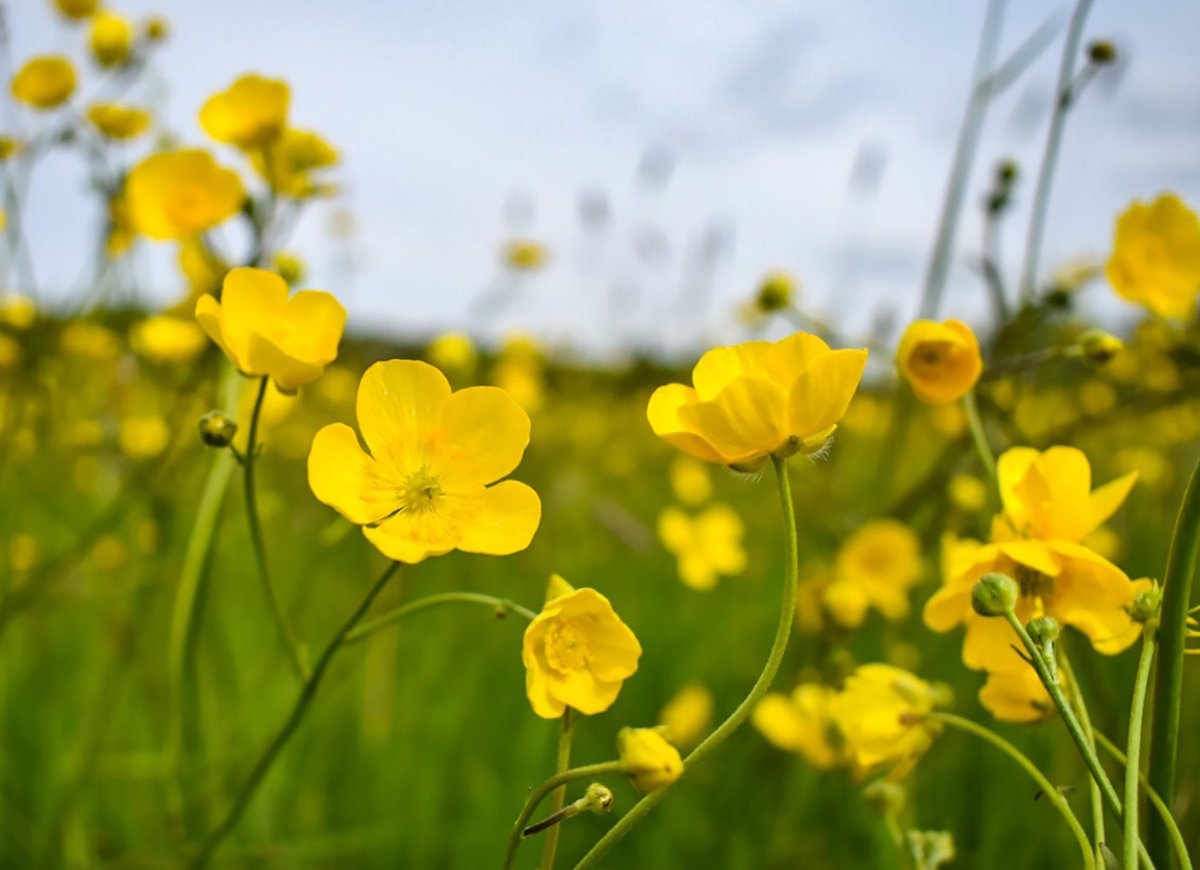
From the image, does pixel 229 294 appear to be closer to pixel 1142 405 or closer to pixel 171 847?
pixel 171 847

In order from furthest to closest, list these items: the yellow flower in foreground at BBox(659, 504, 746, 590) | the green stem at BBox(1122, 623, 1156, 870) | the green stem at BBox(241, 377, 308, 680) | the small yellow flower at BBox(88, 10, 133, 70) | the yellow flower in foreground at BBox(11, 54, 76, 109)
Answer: the yellow flower in foreground at BBox(659, 504, 746, 590)
the small yellow flower at BBox(88, 10, 133, 70)
the yellow flower in foreground at BBox(11, 54, 76, 109)
the green stem at BBox(241, 377, 308, 680)
the green stem at BBox(1122, 623, 1156, 870)

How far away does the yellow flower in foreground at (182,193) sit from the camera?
1183 millimetres

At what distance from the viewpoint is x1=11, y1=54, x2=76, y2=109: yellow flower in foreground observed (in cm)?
163

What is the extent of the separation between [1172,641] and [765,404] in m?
0.28

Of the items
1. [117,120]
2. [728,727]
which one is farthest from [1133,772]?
[117,120]

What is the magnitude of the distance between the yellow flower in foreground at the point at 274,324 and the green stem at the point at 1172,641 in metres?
0.57

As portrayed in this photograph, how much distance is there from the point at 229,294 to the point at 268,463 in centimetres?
313

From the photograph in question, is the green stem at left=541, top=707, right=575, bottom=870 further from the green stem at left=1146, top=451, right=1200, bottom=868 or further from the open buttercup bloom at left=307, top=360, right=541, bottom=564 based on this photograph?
the green stem at left=1146, top=451, right=1200, bottom=868

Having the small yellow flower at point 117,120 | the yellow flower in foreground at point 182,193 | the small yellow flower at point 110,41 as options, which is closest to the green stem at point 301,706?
the yellow flower in foreground at point 182,193

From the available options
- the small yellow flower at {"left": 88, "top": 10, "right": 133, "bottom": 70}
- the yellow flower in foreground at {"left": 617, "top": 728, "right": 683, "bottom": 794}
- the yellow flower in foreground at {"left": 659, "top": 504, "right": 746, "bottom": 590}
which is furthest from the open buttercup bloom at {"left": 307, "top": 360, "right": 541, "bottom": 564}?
the small yellow flower at {"left": 88, "top": 10, "right": 133, "bottom": 70}

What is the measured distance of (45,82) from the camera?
1.65 metres

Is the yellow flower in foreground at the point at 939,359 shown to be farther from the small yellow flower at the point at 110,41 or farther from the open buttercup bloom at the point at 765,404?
the small yellow flower at the point at 110,41

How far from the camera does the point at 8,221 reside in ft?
5.57

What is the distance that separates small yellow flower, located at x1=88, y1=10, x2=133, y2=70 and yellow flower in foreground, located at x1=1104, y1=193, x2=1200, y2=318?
165 cm
